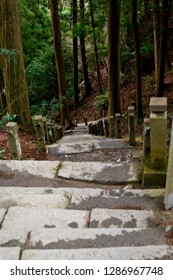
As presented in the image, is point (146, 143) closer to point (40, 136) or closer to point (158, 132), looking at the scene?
point (158, 132)

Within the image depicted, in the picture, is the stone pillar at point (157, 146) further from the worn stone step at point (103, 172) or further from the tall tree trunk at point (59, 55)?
the tall tree trunk at point (59, 55)

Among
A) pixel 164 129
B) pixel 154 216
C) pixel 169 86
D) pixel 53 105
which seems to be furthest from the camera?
pixel 53 105

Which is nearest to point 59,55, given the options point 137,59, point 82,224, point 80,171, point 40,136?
point 137,59

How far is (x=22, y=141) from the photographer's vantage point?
6.64 metres

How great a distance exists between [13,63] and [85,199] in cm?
428

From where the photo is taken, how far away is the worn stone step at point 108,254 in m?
2.47

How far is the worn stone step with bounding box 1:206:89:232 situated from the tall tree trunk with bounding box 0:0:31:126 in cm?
405

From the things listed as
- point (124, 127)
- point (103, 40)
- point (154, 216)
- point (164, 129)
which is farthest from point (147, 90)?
point (154, 216)

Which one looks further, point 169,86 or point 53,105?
point 53,105

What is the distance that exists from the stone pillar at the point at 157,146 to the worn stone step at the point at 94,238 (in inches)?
54.9

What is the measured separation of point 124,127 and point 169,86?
2.63 m

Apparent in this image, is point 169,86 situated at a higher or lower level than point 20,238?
lower

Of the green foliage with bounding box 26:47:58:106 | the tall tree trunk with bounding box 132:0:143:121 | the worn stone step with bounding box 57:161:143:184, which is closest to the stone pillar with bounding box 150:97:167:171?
the worn stone step with bounding box 57:161:143:184

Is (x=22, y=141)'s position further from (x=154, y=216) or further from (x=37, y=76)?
(x=37, y=76)
